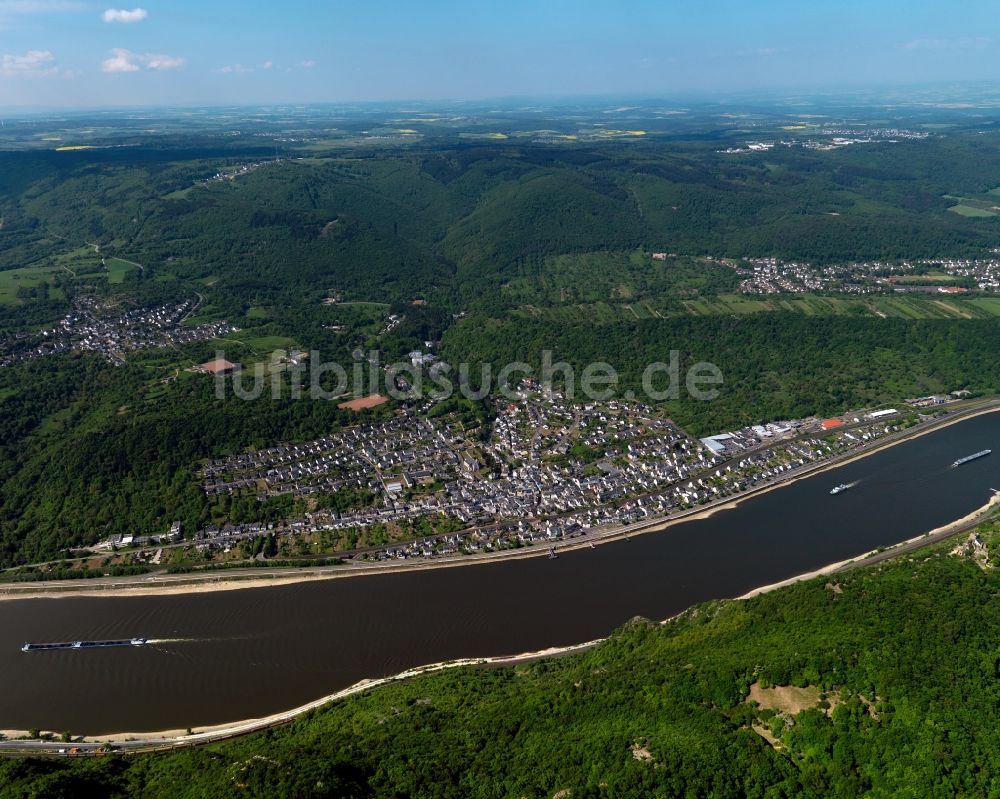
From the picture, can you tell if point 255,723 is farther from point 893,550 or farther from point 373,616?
point 893,550

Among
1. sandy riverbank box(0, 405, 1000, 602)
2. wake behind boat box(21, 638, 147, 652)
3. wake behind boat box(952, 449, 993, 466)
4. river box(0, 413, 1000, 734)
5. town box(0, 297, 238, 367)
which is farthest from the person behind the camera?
town box(0, 297, 238, 367)

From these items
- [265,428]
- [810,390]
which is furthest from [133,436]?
[810,390]

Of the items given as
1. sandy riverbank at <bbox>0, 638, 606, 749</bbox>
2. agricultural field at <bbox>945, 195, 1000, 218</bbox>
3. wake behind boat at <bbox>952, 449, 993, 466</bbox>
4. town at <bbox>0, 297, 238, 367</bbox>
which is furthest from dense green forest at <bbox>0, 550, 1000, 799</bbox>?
agricultural field at <bbox>945, 195, 1000, 218</bbox>

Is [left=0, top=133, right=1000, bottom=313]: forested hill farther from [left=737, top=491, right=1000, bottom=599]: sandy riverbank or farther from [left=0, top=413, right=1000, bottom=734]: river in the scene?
[left=737, top=491, right=1000, bottom=599]: sandy riverbank

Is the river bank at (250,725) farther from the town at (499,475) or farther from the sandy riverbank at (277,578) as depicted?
the town at (499,475)

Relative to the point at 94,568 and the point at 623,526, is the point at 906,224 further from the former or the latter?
the point at 94,568

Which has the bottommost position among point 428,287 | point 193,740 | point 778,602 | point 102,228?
point 193,740
